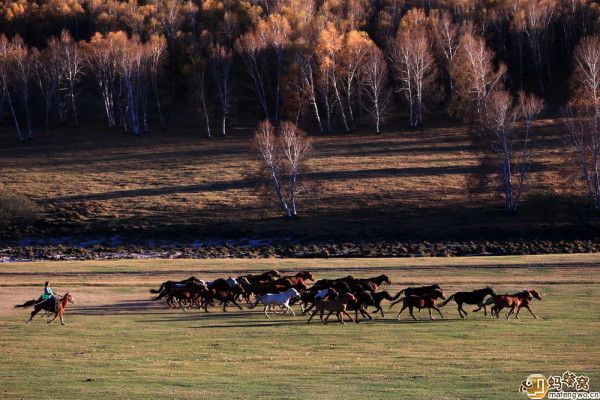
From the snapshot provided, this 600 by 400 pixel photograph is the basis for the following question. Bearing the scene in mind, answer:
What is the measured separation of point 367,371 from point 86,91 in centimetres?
11047

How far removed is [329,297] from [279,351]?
706 centimetres

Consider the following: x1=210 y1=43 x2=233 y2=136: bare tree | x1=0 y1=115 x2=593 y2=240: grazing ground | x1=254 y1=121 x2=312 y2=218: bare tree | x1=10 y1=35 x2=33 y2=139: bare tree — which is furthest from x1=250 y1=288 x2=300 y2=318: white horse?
x1=10 y1=35 x2=33 y2=139: bare tree

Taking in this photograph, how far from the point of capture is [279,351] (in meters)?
22.5

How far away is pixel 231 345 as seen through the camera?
23.6 m

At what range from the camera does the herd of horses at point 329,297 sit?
28.6 metres

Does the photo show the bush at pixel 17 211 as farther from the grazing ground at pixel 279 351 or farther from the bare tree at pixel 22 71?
the grazing ground at pixel 279 351

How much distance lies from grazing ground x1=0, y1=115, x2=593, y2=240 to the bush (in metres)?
1.13

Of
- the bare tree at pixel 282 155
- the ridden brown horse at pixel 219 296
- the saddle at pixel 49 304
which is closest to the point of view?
the saddle at pixel 49 304

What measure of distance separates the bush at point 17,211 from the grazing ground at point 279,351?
122ft

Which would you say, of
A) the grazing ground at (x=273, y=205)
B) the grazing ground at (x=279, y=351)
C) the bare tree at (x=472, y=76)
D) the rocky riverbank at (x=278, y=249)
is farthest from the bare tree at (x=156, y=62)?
the grazing ground at (x=279, y=351)

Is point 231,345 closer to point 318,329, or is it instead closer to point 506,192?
point 318,329

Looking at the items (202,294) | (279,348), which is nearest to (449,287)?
(202,294)

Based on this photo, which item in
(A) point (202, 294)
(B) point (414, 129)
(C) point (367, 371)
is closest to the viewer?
(C) point (367, 371)

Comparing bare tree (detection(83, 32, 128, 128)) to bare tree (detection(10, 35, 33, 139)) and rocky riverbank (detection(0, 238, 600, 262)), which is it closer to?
bare tree (detection(10, 35, 33, 139))
